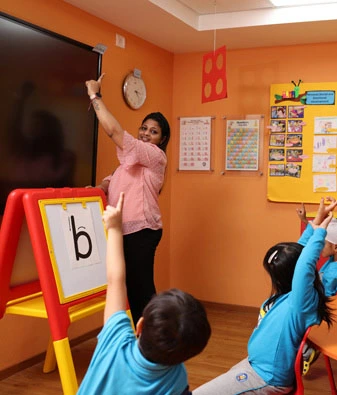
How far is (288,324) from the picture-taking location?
1928 millimetres

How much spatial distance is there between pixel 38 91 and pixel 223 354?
2.06m

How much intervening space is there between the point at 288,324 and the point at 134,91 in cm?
265

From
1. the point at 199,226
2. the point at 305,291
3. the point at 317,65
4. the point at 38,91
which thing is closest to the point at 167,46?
the point at 317,65

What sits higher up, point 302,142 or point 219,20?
point 219,20

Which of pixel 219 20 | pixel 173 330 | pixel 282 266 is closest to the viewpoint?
pixel 173 330

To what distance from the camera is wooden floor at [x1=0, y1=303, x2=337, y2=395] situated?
3.00 m

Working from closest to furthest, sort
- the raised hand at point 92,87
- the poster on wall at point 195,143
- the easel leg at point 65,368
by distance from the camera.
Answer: the easel leg at point 65,368, the raised hand at point 92,87, the poster on wall at point 195,143

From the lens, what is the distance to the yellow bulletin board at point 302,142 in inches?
169

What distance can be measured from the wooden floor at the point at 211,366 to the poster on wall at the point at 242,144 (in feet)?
4.27

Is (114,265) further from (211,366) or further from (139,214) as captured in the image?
(211,366)

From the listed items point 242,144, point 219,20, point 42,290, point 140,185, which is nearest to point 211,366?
point 140,185

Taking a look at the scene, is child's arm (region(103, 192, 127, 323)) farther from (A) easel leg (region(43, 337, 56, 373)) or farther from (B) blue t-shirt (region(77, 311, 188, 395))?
(A) easel leg (region(43, 337, 56, 373))

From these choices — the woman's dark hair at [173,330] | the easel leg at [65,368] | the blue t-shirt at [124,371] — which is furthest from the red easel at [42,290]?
the woman's dark hair at [173,330]

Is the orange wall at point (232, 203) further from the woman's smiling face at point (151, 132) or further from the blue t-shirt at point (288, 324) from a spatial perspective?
the blue t-shirt at point (288, 324)
